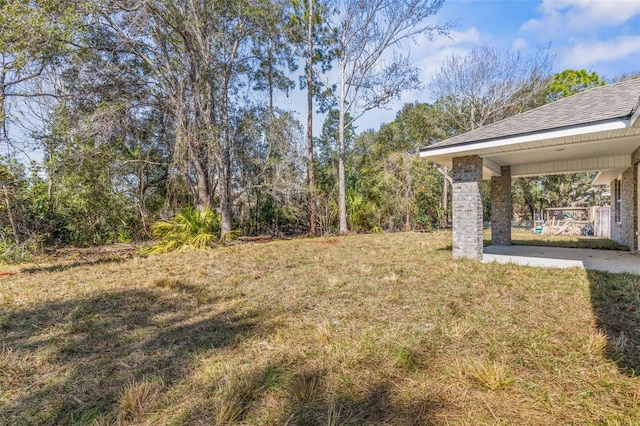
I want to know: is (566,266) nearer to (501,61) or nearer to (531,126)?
(531,126)

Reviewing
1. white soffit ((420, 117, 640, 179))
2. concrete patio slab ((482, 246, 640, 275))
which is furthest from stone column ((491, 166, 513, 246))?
concrete patio slab ((482, 246, 640, 275))

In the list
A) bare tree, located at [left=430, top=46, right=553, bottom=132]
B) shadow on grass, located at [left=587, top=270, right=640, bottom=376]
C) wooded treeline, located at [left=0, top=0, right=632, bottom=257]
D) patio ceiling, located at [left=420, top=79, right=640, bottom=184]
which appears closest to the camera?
shadow on grass, located at [left=587, top=270, right=640, bottom=376]

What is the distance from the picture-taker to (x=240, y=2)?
10.1m

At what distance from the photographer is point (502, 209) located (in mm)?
9625

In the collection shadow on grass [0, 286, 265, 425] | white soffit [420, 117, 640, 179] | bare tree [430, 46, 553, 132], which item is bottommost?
shadow on grass [0, 286, 265, 425]

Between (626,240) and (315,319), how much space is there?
10645 millimetres

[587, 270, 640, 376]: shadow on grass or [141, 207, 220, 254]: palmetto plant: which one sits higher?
[141, 207, 220, 254]: palmetto plant

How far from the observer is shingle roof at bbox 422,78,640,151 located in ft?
16.2

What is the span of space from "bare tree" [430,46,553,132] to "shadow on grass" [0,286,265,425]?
18.3 meters

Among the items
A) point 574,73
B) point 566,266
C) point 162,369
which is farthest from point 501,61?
point 162,369

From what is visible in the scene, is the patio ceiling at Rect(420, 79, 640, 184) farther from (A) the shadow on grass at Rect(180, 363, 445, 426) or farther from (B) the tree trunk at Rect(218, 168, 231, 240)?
(B) the tree trunk at Rect(218, 168, 231, 240)

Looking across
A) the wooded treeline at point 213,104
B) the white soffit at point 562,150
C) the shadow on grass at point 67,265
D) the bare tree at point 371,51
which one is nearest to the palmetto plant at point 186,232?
the wooded treeline at point 213,104

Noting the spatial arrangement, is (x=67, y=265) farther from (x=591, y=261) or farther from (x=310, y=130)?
(x=591, y=261)

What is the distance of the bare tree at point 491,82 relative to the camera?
16.2m
